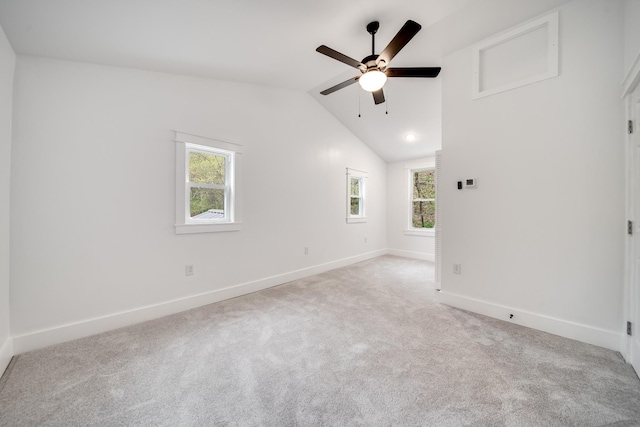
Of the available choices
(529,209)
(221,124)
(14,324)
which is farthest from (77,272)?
(529,209)

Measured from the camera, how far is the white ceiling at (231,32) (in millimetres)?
1706

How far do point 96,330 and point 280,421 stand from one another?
204cm

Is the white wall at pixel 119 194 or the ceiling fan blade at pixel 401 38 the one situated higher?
the ceiling fan blade at pixel 401 38

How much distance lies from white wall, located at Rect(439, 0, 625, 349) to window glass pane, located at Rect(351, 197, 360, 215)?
2625 millimetres

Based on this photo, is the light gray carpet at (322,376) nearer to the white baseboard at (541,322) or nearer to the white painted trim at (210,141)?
the white baseboard at (541,322)

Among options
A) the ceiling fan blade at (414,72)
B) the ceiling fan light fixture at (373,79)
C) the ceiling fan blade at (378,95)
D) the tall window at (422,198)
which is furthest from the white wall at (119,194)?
the tall window at (422,198)

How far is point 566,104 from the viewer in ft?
7.16

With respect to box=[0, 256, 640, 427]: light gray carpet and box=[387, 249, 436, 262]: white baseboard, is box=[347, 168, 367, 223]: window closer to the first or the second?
box=[387, 249, 436, 262]: white baseboard

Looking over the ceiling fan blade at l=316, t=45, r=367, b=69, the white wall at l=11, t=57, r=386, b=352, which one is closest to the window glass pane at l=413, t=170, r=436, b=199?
the white wall at l=11, t=57, r=386, b=352

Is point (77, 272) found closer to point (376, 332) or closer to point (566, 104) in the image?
point (376, 332)

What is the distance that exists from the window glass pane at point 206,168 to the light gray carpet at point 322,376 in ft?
5.16

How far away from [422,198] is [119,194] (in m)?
5.49

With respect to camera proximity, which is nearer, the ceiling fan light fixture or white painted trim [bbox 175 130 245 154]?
the ceiling fan light fixture

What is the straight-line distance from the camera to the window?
5.10 m
